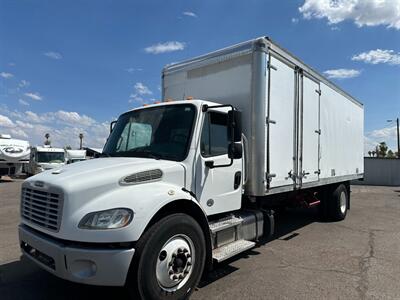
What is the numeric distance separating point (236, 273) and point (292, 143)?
279 cm

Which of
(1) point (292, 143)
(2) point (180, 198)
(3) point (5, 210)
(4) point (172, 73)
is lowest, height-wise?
(3) point (5, 210)

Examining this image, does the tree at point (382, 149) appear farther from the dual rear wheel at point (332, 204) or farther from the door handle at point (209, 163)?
the door handle at point (209, 163)

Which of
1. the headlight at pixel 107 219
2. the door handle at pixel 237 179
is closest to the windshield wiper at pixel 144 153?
the headlight at pixel 107 219

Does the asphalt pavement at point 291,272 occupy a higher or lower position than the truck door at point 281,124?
lower

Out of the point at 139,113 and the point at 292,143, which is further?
the point at 292,143

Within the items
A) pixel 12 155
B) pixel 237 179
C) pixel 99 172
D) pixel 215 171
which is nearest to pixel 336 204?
pixel 237 179

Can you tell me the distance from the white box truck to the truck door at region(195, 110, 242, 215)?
17mm

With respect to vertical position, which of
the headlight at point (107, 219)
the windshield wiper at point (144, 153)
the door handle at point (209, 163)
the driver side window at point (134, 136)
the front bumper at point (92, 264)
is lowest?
the front bumper at point (92, 264)

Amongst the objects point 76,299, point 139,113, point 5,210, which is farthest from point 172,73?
point 5,210

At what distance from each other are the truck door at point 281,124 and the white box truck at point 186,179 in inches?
0.8

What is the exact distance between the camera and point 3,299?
13.9 ft

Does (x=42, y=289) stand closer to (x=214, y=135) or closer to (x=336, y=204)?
(x=214, y=135)

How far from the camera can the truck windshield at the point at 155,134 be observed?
4621 millimetres

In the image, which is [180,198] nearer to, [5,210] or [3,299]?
[3,299]
